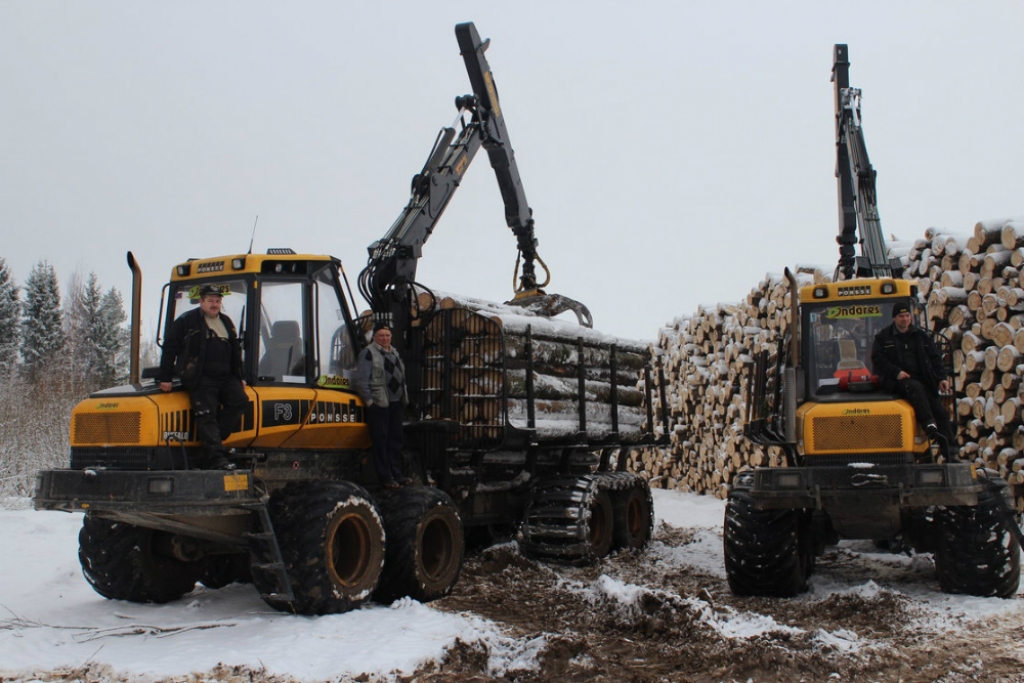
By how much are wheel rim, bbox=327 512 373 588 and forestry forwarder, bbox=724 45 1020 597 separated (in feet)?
10.7

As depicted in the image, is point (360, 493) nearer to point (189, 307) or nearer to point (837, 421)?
point (189, 307)

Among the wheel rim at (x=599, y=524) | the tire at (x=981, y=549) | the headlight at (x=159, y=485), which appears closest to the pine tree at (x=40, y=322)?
the wheel rim at (x=599, y=524)

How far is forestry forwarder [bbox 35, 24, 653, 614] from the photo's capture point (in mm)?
7363

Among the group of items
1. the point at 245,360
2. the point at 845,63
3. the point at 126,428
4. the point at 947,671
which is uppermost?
the point at 845,63

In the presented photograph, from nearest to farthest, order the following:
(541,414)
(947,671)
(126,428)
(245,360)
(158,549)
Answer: (947,671) < (126,428) < (245,360) < (158,549) < (541,414)

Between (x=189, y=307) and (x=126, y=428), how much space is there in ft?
4.71

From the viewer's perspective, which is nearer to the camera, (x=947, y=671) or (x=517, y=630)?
(x=947, y=671)

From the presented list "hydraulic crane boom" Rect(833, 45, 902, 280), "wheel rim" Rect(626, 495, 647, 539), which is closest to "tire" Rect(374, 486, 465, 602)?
"wheel rim" Rect(626, 495, 647, 539)

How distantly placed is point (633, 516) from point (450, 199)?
474 centimetres

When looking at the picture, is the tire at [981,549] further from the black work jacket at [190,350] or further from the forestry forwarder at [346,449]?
the black work jacket at [190,350]

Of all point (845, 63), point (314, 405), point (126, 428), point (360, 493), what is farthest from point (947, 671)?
Result: point (845, 63)

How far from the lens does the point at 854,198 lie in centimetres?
1180

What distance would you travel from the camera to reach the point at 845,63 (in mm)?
12328

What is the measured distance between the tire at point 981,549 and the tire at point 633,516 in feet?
14.6
